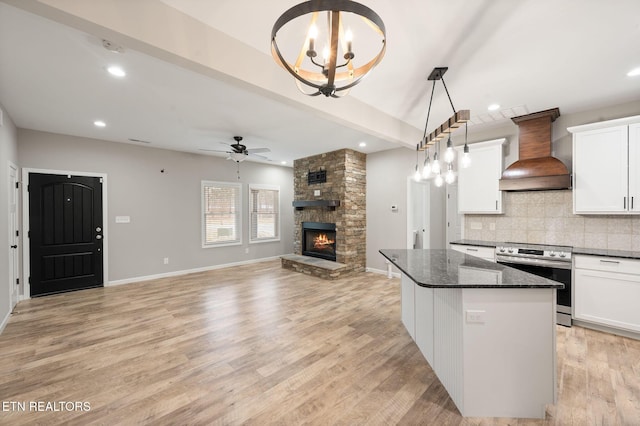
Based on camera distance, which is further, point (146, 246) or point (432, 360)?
point (146, 246)

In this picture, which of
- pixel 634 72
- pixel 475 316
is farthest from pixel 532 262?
pixel 475 316

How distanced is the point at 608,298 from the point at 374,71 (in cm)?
366

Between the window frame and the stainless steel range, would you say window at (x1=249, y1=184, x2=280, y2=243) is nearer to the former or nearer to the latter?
the window frame

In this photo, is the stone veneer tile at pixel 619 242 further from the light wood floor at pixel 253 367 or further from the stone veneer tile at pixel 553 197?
the light wood floor at pixel 253 367

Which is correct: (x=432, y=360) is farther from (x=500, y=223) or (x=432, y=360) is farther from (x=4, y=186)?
(x=4, y=186)

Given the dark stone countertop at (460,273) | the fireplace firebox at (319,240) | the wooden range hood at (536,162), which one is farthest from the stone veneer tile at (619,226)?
the fireplace firebox at (319,240)

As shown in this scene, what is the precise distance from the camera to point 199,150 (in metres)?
5.89

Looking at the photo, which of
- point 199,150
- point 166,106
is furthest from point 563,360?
point 199,150

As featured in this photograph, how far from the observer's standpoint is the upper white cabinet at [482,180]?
4.02m

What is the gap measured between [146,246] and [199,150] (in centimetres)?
236

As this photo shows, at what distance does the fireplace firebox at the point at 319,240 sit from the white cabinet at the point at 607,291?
160 inches

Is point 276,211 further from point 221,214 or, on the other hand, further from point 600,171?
point 600,171

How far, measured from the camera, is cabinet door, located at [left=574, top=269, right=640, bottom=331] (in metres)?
2.86

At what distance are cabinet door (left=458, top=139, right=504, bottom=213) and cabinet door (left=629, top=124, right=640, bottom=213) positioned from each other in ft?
4.20
